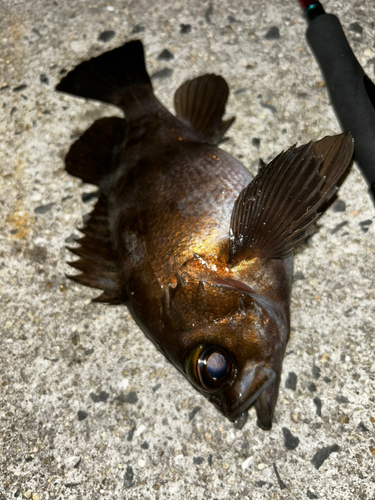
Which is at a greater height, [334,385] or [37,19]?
[37,19]

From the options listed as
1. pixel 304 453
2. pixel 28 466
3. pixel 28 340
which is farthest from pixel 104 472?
pixel 304 453

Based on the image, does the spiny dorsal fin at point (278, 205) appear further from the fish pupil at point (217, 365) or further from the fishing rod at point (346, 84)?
the fishing rod at point (346, 84)

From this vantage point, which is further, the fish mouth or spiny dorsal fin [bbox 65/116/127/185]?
spiny dorsal fin [bbox 65/116/127/185]

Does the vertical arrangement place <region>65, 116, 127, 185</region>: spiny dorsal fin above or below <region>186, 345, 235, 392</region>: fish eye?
above

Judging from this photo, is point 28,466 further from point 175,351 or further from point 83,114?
point 83,114

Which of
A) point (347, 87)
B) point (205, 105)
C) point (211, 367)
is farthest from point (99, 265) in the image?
point (347, 87)

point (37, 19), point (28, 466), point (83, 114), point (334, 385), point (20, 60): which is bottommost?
point (28, 466)

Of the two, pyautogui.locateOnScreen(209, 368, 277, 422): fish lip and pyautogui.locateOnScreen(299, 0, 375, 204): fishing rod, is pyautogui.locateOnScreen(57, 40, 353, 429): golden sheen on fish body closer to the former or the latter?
pyautogui.locateOnScreen(209, 368, 277, 422): fish lip

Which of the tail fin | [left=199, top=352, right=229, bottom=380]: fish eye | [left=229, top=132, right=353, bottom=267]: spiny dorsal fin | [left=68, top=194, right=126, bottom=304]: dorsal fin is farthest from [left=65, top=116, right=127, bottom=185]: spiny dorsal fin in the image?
[left=199, top=352, right=229, bottom=380]: fish eye

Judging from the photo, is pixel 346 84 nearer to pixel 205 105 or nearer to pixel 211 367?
pixel 205 105
